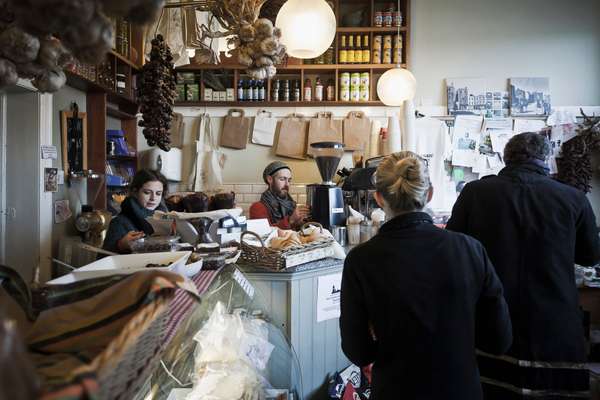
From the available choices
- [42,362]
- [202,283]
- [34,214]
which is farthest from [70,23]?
[34,214]

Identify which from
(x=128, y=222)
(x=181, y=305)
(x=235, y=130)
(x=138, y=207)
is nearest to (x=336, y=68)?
(x=235, y=130)

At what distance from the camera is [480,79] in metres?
5.34

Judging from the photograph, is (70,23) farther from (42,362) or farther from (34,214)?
(34,214)

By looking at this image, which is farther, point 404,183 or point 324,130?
point 324,130

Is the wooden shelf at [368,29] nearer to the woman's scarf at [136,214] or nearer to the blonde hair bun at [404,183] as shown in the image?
the woman's scarf at [136,214]

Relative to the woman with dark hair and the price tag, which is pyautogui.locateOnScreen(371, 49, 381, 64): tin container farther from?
the price tag

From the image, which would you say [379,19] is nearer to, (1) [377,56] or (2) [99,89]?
(1) [377,56]

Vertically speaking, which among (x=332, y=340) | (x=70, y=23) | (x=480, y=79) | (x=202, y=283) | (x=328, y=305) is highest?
(x=480, y=79)

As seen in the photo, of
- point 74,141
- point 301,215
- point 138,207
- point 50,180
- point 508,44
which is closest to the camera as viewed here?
point 138,207

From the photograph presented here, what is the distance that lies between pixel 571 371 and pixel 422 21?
4.38m

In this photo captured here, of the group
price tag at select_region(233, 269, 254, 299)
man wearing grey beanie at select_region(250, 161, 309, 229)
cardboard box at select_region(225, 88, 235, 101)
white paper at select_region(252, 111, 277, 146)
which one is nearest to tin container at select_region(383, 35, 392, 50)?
white paper at select_region(252, 111, 277, 146)

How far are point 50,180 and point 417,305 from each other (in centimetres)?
344

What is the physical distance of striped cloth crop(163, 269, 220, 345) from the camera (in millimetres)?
1037

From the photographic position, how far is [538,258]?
208 centimetres
